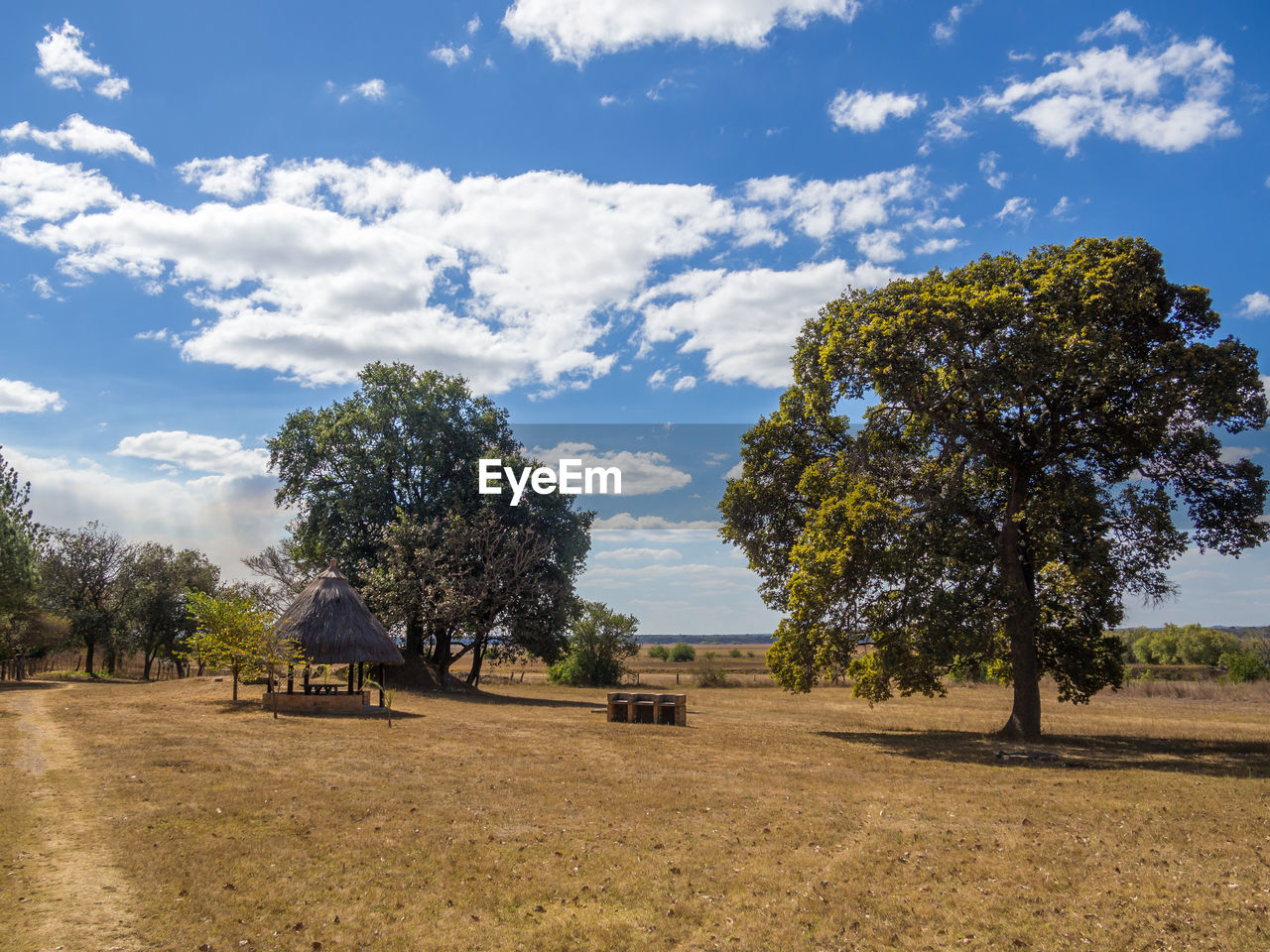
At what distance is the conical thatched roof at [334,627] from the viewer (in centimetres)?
2734

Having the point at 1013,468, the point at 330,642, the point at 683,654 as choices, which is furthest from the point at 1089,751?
the point at 683,654

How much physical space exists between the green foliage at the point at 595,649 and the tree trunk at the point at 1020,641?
3282cm

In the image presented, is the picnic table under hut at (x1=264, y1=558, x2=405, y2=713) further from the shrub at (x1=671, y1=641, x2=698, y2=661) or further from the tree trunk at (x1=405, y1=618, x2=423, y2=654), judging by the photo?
the shrub at (x1=671, y1=641, x2=698, y2=661)

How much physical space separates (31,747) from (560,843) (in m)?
12.4

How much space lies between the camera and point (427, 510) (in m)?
40.0

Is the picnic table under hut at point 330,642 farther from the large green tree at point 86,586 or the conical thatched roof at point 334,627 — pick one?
the large green tree at point 86,586

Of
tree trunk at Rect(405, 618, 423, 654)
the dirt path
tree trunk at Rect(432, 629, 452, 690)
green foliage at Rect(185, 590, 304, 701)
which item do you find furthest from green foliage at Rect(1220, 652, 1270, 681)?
the dirt path

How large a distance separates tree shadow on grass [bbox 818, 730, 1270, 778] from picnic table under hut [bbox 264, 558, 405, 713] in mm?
15329

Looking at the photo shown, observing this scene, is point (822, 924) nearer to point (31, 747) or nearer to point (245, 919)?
point (245, 919)

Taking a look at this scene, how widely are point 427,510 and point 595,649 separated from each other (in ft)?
62.1

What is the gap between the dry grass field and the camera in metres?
7.74

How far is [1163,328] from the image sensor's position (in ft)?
66.6

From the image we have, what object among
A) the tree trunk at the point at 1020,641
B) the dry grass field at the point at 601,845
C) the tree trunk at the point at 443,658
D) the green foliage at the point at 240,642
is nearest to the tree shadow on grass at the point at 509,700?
the tree trunk at the point at 443,658

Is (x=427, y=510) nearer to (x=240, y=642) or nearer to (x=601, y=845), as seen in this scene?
(x=240, y=642)
